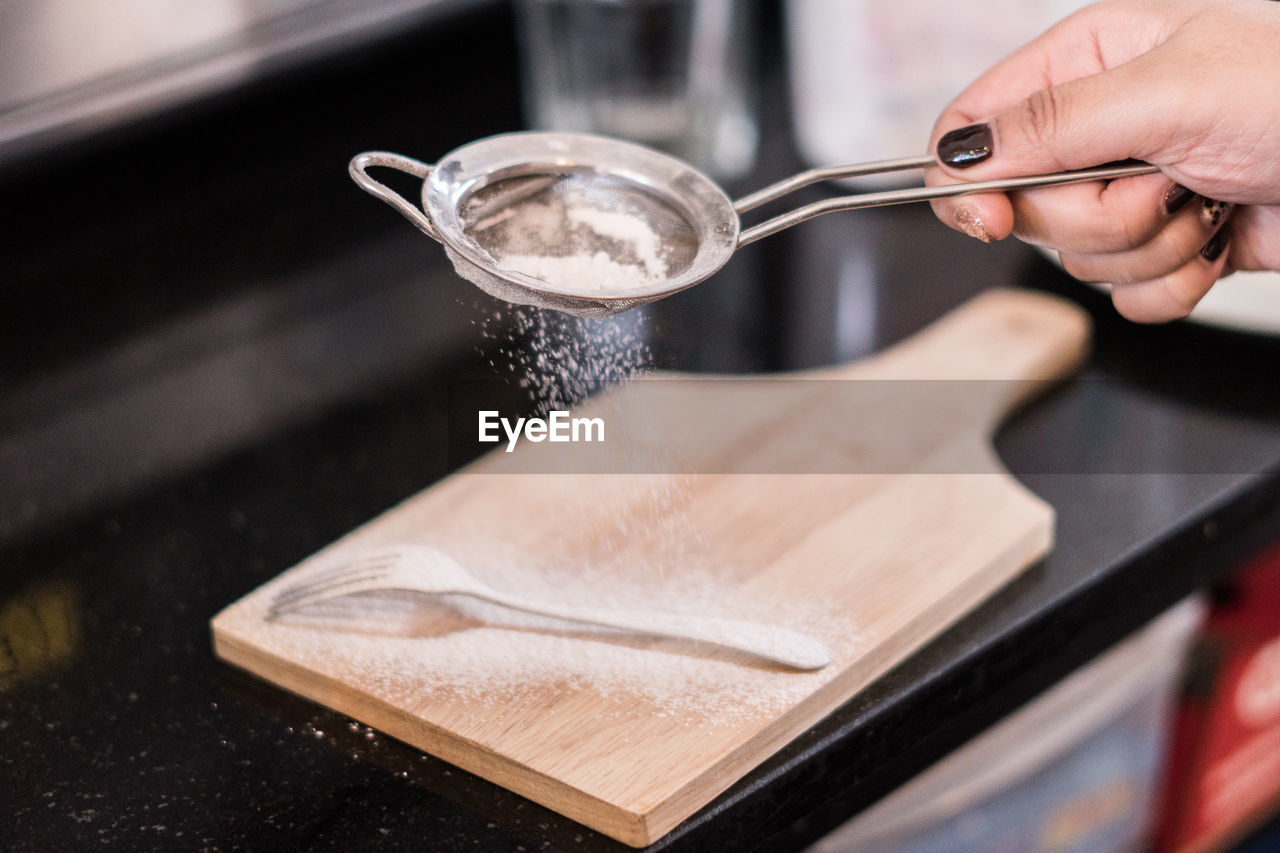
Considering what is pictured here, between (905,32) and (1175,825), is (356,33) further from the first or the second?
(1175,825)

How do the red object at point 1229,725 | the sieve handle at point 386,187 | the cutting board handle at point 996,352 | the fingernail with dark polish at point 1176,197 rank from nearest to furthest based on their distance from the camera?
the sieve handle at point 386,187, the fingernail with dark polish at point 1176,197, the cutting board handle at point 996,352, the red object at point 1229,725

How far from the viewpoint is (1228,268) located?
→ 0.83 m

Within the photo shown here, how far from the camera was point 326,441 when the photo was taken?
2.90 ft

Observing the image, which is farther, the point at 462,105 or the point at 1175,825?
the point at 462,105

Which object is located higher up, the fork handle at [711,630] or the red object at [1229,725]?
the fork handle at [711,630]

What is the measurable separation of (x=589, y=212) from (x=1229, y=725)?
0.75 meters

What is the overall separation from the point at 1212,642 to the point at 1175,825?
183mm

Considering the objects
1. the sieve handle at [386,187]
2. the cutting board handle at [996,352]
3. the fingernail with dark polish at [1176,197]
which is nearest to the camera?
the sieve handle at [386,187]

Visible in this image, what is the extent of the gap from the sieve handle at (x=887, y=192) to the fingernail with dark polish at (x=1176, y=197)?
0.06 ft

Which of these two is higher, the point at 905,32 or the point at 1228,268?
the point at 905,32

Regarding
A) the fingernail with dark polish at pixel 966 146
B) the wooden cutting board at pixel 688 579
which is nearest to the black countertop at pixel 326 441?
the wooden cutting board at pixel 688 579

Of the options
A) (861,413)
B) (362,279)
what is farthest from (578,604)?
(362,279)

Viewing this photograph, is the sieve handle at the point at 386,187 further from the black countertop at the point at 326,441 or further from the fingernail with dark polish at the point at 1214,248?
the fingernail with dark polish at the point at 1214,248

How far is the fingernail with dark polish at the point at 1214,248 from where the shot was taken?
773 mm
